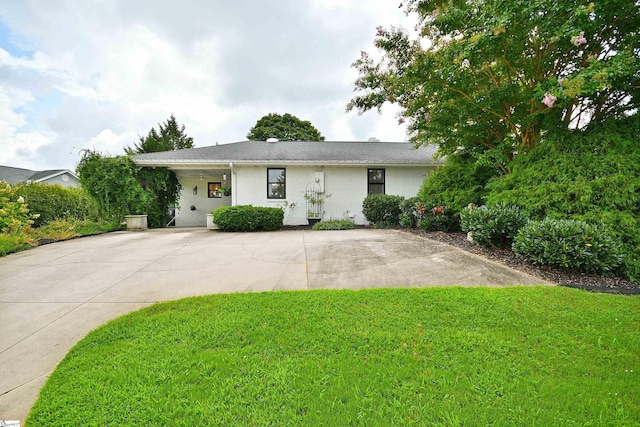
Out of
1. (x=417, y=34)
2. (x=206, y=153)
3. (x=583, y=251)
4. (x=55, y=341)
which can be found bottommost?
(x=55, y=341)

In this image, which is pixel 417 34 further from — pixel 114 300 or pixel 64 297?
pixel 64 297

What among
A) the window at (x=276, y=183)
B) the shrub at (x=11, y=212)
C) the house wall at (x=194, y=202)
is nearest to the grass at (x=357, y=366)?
the shrub at (x=11, y=212)

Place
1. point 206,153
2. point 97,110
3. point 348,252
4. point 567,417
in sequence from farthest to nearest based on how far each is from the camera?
point 97,110, point 206,153, point 348,252, point 567,417

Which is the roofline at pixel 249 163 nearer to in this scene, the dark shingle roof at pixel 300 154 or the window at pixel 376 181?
the dark shingle roof at pixel 300 154

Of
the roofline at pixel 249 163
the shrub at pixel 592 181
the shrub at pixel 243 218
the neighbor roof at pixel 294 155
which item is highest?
the neighbor roof at pixel 294 155

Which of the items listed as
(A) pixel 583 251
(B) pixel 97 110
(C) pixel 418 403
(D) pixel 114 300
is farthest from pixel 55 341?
(B) pixel 97 110

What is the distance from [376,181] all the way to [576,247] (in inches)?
309

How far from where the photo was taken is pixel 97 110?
12.6 meters

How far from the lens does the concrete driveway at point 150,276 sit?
2326mm

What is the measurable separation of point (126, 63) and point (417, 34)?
1023cm

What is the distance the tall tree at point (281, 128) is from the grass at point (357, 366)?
25.0 m

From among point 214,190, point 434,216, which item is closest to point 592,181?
point 434,216

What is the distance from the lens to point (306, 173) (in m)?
10.8

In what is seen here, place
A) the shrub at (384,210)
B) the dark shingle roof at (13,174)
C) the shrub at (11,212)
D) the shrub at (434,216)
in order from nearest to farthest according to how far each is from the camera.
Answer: the shrub at (11,212) < the shrub at (434,216) < the shrub at (384,210) < the dark shingle roof at (13,174)
